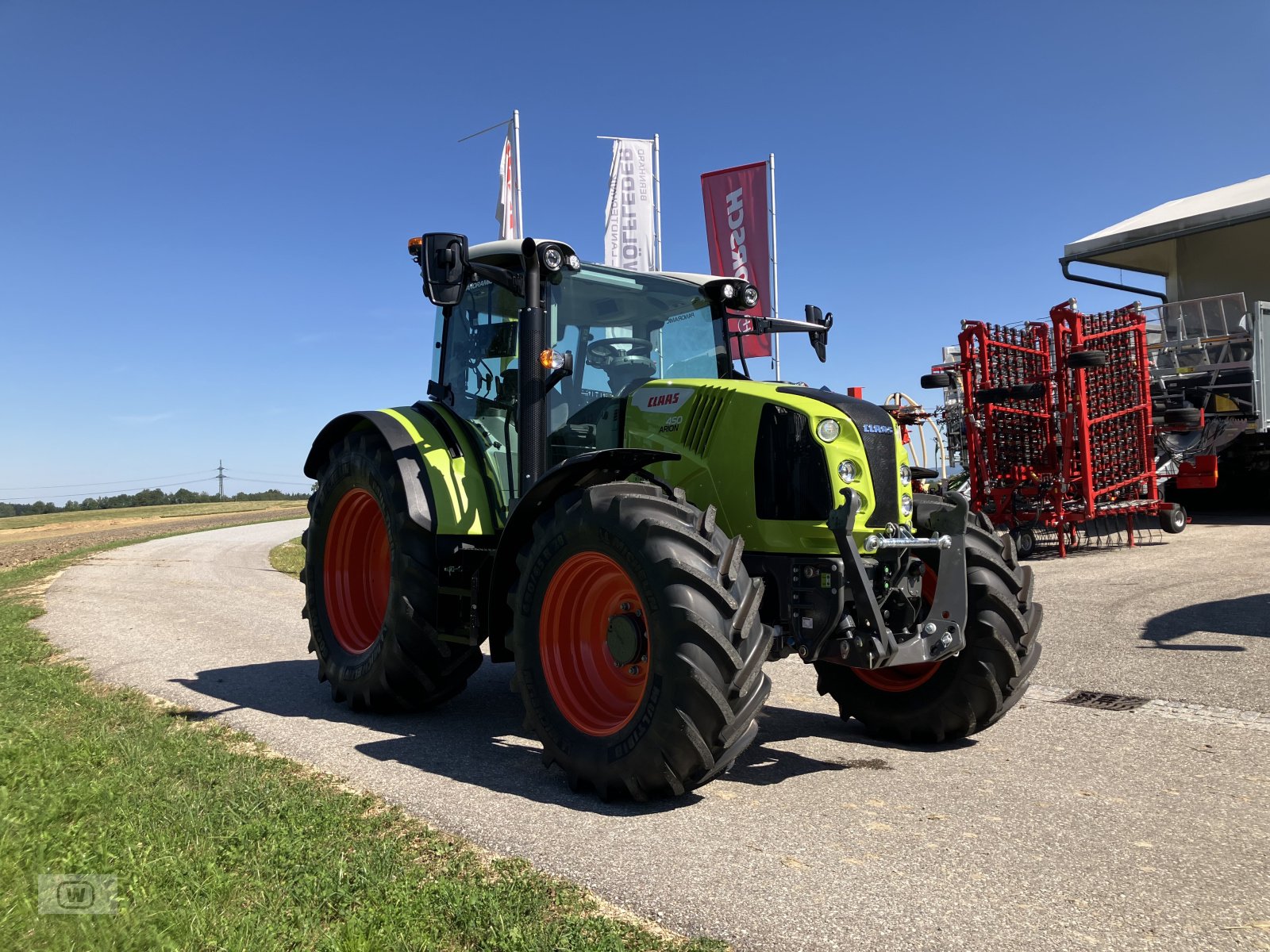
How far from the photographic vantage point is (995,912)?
9.49ft

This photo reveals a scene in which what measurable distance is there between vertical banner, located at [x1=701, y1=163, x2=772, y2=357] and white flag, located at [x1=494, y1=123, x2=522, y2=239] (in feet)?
11.6

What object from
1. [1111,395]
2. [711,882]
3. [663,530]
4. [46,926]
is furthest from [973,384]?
[46,926]

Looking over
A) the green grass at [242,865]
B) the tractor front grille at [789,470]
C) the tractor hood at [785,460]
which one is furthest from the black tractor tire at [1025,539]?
the green grass at [242,865]

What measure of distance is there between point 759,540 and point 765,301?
12.0m

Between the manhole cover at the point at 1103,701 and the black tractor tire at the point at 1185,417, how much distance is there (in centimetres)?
927

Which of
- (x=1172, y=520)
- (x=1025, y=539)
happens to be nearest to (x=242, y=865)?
(x=1025, y=539)

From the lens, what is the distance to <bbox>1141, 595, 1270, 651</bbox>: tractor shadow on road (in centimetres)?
744

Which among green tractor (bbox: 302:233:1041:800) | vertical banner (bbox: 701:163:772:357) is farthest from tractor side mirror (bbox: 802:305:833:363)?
vertical banner (bbox: 701:163:772:357)

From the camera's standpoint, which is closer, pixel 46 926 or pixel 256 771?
pixel 46 926

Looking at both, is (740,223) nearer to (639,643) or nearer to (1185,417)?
(1185,417)

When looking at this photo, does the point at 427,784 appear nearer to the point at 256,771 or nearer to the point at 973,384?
the point at 256,771

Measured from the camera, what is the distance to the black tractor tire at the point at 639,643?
3.75 m

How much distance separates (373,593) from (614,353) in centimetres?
245

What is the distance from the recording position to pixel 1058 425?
1343cm
